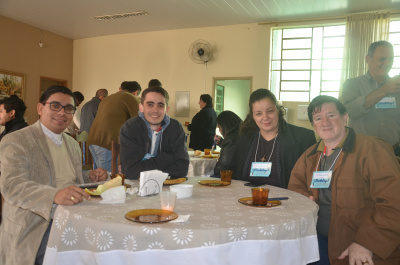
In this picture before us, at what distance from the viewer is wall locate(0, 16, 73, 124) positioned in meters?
7.91

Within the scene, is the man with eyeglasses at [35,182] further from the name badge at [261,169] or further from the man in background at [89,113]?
the man in background at [89,113]

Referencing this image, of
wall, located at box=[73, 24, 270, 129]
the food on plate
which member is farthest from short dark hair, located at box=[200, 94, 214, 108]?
the food on plate

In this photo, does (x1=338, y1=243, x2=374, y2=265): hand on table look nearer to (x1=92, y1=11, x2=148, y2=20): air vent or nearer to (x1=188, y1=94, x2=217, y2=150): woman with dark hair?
(x1=188, y1=94, x2=217, y2=150): woman with dark hair

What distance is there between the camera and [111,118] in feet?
14.2

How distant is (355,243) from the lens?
62.1 inches

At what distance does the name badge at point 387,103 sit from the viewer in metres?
2.86

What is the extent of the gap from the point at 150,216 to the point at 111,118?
3.21 m

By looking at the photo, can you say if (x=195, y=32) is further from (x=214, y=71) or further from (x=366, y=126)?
(x=366, y=126)

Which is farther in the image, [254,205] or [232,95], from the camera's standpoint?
[232,95]

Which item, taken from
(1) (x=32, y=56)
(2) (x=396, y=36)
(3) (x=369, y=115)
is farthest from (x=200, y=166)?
(1) (x=32, y=56)

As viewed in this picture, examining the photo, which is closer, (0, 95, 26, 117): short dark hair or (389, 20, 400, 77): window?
(0, 95, 26, 117): short dark hair

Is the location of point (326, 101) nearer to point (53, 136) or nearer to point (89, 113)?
point (53, 136)

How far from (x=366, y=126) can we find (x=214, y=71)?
5.39m

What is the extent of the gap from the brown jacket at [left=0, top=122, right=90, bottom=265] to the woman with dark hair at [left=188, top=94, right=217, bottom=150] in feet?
15.1
